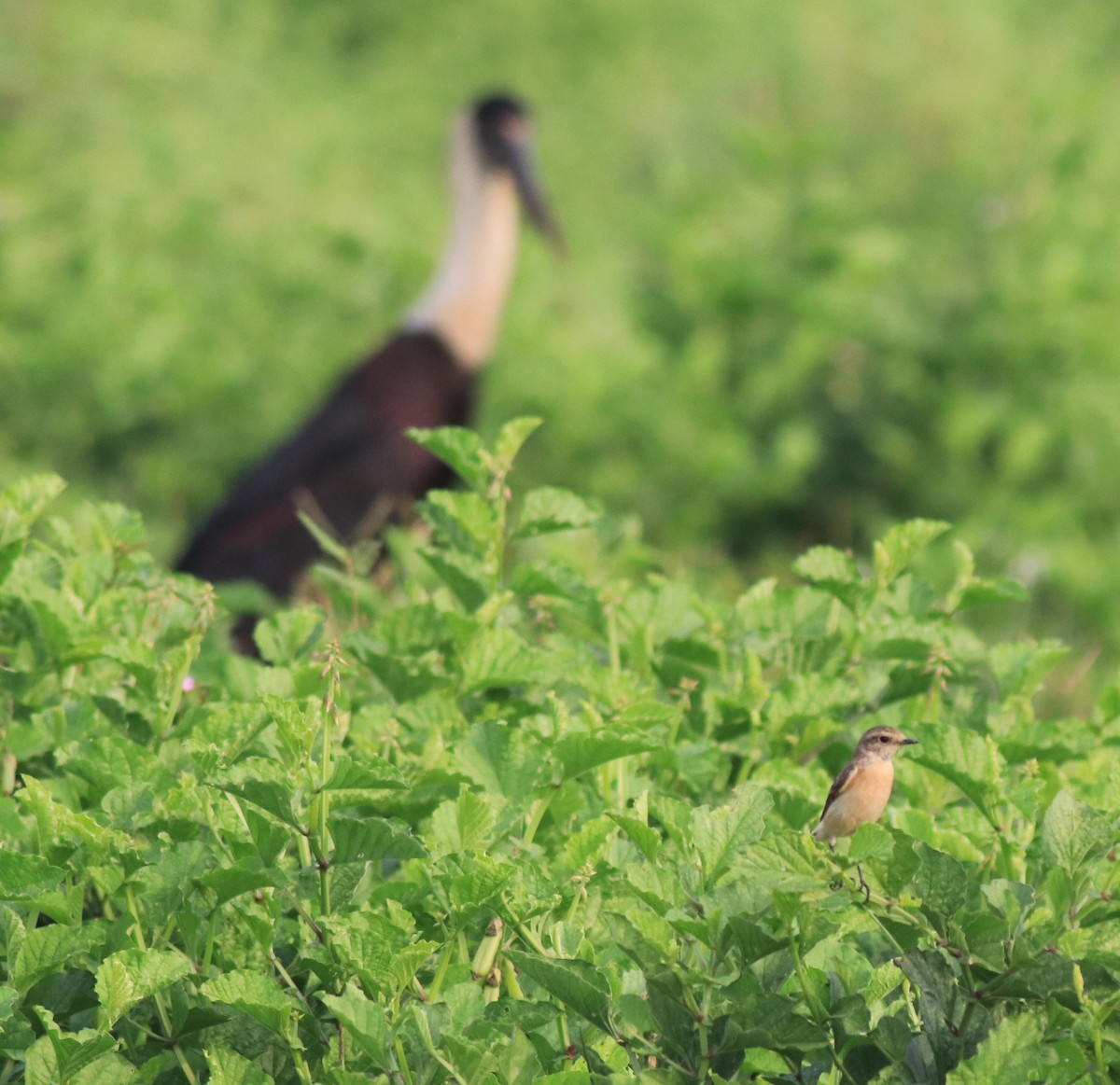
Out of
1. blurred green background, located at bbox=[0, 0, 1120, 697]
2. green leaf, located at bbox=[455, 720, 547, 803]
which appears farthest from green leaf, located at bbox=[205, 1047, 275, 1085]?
blurred green background, located at bbox=[0, 0, 1120, 697]

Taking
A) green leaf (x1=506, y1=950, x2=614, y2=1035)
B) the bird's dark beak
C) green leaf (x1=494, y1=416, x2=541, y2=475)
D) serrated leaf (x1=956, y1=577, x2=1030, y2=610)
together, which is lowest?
green leaf (x1=506, y1=950, x2=614, y2=1035)

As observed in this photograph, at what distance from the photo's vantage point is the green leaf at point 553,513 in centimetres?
225

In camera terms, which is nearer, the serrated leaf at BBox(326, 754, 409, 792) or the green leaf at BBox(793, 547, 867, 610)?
the serrated leaf at BBox(326, 754, 409, 792)

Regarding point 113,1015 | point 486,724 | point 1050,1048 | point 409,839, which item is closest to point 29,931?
point 113,1015

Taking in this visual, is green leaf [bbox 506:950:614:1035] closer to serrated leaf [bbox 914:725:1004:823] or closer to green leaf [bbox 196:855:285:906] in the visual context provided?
green leaf [bbox 196:855:285:906]

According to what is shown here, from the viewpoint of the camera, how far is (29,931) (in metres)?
1.73

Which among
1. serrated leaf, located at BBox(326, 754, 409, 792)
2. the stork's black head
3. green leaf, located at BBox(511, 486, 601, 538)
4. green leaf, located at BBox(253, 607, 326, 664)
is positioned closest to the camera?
serrated leaf, located at BBox(326, 754, 409, 792)

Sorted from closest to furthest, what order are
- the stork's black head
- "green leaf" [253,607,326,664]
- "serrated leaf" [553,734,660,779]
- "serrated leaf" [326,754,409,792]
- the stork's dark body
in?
"serrated leaf" [326,754,409,792] → "serrated leaf" [553,734,660,779] → "green leaf" [253,607,326,664] → the stork's dark body → the stork's black head

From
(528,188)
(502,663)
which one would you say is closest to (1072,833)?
(502,663)

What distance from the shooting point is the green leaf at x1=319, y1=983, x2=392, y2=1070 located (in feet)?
5.28

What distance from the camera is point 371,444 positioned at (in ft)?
21.6

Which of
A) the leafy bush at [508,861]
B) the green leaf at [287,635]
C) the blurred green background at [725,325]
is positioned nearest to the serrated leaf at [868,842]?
the leafy bush at [508,861]

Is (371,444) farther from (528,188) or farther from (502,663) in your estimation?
(502,663)

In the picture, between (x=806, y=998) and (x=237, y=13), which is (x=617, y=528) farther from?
(x=237, y=13)
